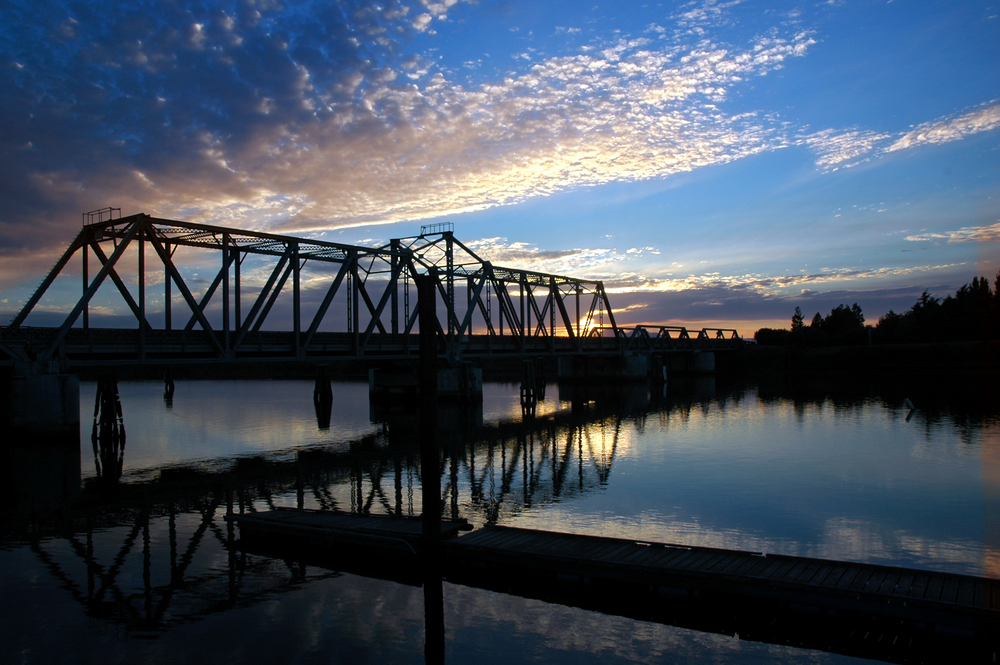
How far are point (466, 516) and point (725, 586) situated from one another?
9697 millimetres

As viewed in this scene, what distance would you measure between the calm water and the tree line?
59933 mm

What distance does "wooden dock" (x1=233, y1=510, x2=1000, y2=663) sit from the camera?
10.5 meters

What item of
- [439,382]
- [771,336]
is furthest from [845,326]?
[439,382]

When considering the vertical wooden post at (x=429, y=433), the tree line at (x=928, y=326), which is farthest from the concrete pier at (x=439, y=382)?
the tree line at (x=928, y=326)

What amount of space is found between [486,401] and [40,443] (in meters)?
49.8

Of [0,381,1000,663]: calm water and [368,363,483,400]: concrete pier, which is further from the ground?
[368,363,483,400]: concrete pier

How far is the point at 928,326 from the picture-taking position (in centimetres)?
11519

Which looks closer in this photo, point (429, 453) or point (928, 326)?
point (429, 453)

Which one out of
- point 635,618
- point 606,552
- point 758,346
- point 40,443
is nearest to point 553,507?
point 606,552

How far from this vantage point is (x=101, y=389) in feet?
134

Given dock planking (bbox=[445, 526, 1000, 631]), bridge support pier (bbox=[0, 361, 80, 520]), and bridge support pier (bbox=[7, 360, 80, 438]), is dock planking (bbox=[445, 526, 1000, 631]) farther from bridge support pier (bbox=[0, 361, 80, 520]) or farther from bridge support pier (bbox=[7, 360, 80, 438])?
bridge support pier (bbox=[7, 360, 80, 438])

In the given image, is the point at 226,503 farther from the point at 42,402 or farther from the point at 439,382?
the point at 439,382

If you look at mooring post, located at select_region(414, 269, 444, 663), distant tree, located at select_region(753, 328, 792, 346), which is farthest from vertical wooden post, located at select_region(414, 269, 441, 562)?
distant tree, located at select_region(753, 328, 792, 346)

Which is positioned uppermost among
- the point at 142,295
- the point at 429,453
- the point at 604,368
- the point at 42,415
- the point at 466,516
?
the point at 142,295
